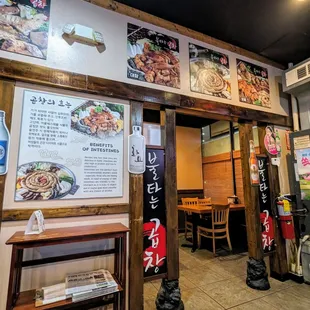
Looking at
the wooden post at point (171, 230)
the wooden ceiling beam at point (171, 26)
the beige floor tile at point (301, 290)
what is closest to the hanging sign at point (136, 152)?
the wooden post at point (171, 230)

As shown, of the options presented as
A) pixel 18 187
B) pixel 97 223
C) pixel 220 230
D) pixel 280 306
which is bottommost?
pixel 280 306

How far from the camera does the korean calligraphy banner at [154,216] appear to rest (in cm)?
204

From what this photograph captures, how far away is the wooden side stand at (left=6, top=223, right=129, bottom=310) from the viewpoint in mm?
1324

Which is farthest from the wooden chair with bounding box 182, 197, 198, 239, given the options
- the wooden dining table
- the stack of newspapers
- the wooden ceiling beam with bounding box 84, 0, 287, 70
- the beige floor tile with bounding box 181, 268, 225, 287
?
the stack of newspapers

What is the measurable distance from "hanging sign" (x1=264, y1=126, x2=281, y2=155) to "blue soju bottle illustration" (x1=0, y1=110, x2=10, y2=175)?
3.02 meters

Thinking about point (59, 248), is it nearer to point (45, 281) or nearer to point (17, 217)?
point (45, 281)

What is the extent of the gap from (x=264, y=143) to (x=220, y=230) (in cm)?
187

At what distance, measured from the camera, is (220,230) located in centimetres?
392

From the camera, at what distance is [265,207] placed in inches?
112

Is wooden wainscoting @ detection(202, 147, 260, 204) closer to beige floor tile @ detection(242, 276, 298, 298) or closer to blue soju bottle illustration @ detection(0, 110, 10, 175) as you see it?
→ beige floor tile @ detection(242, 276, 298, 298)

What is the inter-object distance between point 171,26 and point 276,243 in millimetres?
3092

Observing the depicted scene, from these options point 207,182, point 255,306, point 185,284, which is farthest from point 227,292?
point 207,182

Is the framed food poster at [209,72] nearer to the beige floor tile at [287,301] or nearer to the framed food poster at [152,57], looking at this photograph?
the framed food poster at [152,57]

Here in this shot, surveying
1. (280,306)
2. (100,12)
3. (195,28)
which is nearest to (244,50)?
(195,28)
